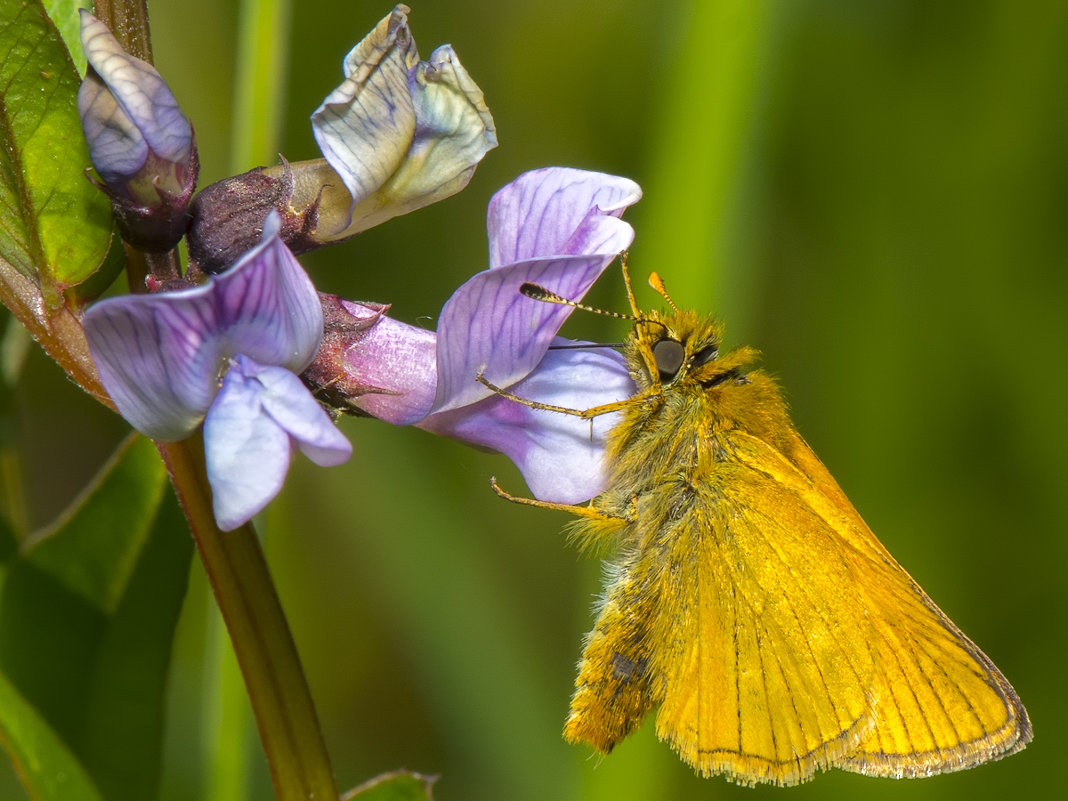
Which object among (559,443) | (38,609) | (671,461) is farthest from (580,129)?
(38,609)

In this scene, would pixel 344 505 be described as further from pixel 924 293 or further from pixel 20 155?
pixel 20 155

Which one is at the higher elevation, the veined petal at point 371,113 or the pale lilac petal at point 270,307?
the veined petal at point 371,113

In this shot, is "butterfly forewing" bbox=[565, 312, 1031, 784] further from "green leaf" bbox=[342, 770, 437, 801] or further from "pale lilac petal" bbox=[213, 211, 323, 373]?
"pale lilac petal" bbox=[213, 211, 323, 373]

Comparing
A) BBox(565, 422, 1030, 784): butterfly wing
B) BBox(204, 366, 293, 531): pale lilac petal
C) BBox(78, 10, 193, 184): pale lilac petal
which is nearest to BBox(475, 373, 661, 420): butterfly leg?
BBox(565, 422, 1030, 784): butterfly wing

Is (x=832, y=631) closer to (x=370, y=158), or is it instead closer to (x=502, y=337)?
(x=502, y=337)

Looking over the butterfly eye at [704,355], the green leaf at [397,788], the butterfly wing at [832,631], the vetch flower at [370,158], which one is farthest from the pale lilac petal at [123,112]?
the butterfly wing at [832,631]

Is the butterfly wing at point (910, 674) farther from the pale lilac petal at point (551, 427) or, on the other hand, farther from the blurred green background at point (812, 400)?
the blurred green background at point (812, 400)

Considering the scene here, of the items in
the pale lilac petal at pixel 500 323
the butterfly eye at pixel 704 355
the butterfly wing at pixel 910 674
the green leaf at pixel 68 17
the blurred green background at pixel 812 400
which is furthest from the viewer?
the blurred green background at pixel 812 400
